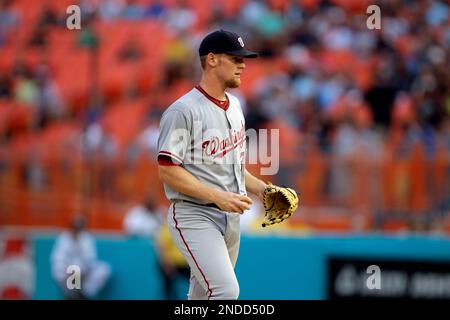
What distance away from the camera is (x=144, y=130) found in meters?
16.4

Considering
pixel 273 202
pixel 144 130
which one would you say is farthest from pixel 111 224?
pixel 273 202

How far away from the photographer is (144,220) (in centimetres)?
1406

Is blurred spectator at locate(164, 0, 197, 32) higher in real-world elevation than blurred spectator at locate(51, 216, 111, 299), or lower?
higher

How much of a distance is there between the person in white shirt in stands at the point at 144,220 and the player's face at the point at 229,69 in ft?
24.8

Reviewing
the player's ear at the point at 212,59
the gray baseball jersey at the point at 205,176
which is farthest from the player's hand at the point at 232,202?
the player's ear at the point at 212,59

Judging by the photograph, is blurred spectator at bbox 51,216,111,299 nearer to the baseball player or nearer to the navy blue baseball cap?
the baseball player

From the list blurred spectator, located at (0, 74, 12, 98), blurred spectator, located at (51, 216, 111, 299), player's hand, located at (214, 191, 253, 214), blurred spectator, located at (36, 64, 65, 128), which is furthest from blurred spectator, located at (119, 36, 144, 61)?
player's hand, located at (214, 191, 253, 214)

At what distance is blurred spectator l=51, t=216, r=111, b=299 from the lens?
44.9ft

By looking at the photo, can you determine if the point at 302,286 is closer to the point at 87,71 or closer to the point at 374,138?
the point at 374,138

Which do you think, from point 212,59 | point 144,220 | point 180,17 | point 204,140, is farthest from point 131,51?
point 204,140

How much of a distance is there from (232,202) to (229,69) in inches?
34.0

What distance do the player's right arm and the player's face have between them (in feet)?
2.07

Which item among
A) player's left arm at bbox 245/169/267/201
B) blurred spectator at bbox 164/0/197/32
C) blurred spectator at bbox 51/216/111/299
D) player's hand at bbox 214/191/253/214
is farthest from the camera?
blurred spectator at bbox 164/0/197/32
